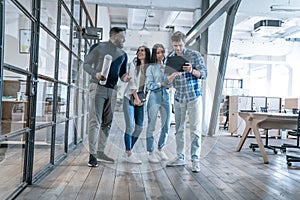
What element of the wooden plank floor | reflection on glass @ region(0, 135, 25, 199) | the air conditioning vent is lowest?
the wooden plank floor

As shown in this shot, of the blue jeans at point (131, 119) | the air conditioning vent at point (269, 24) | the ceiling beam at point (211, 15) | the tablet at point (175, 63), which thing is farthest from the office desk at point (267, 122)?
the air conditioning vent at point (269, 24)

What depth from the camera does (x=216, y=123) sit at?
650cm

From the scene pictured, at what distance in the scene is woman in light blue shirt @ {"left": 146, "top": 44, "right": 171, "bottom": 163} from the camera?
349 cm

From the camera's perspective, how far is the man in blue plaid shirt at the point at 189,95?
310 centimetres

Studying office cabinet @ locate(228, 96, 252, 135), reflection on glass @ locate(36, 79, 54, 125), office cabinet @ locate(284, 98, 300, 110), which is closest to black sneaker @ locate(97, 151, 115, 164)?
reflection on glass @ locate(36, 79, 54, 125)

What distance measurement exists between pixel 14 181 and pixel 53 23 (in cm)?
149

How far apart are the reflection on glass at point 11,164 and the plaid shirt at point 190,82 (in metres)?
1.52

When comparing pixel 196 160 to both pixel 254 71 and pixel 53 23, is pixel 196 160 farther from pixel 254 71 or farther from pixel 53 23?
pixel 254 71

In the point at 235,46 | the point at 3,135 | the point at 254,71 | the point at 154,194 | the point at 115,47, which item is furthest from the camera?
the point at 254,71

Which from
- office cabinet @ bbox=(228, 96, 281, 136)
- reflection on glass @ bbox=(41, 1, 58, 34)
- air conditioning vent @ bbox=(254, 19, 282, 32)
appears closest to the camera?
reflection on glass @ bbox=(41, 1, 58, 34)

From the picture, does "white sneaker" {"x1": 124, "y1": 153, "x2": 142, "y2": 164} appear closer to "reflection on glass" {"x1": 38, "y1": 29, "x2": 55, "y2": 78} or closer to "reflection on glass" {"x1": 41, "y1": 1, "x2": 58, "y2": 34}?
"reflection on glass" {"x1": 38, "y1": 29, "x2": 55, "y2": 78}

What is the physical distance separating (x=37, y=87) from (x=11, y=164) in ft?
2.75

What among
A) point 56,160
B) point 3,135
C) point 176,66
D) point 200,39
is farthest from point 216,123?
point 3,135

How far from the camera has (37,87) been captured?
8.07ft
